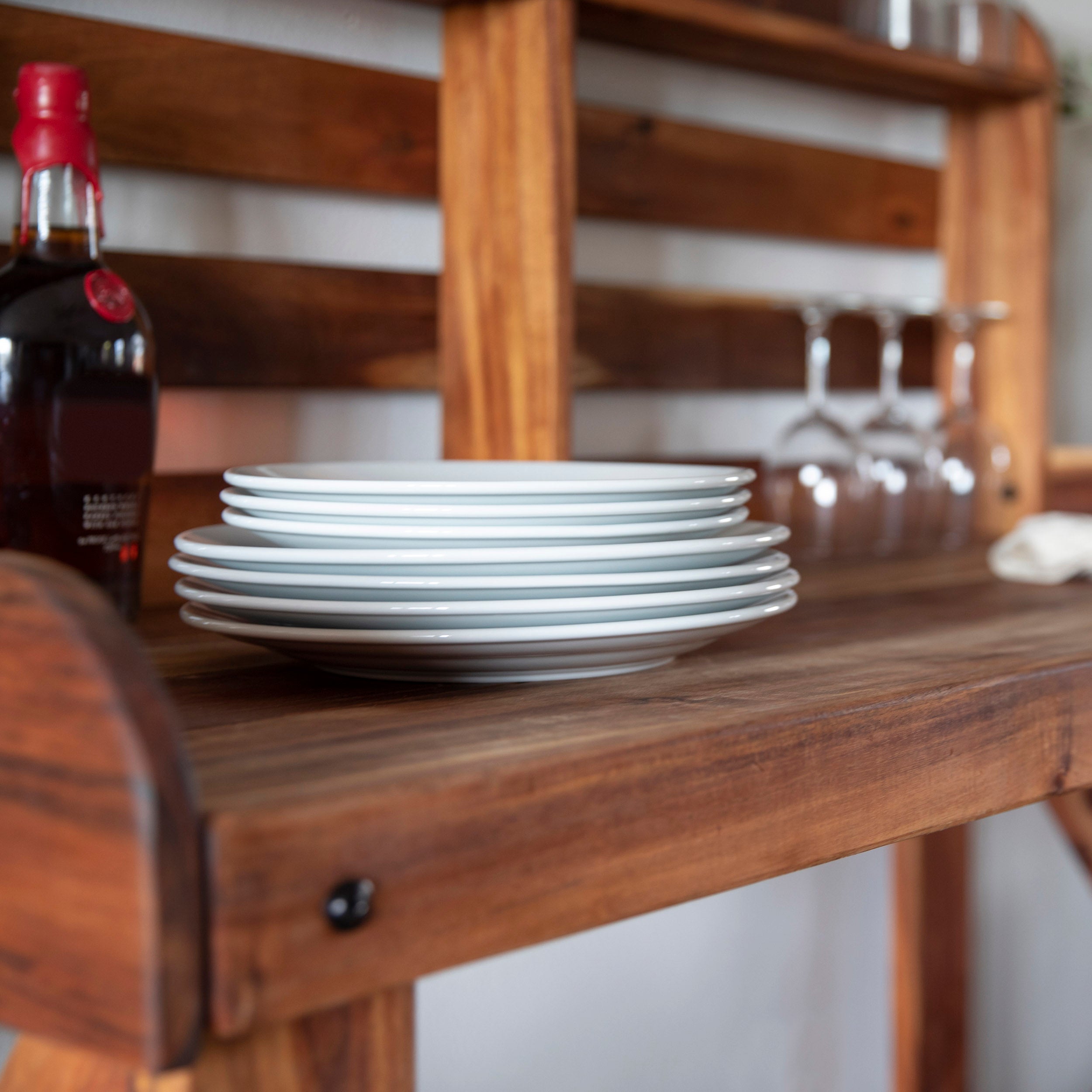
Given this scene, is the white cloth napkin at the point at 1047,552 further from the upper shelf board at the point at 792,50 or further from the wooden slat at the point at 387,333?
the upper shelf board at the point at 792,50

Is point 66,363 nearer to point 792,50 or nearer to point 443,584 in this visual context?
point 443,584

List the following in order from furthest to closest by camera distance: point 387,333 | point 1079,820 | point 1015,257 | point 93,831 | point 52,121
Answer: point 1079,820, point 1015,257, point 387,333, point 52,121, point 93,831

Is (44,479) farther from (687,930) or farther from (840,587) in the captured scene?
(687,930)

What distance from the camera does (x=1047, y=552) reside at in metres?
1.09

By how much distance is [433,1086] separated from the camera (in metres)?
1.26

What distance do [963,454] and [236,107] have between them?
87 centimetres

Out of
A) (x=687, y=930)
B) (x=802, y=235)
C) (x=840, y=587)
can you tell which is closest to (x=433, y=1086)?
(x=687, y=930)

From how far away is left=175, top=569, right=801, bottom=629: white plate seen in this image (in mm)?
546

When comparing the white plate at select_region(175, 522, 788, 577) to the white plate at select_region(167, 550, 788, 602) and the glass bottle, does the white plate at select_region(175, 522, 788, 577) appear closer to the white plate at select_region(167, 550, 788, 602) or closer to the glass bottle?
the white plate at select_region(167, 550, 788, 602)

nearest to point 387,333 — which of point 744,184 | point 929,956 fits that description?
point 744,184

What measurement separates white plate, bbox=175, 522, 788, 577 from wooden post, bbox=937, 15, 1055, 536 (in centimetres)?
100

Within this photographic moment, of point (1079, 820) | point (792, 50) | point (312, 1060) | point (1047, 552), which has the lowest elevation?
point (1079, 820)

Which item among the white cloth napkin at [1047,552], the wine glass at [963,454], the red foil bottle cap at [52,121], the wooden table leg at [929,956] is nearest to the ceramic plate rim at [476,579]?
the red foil bottle cap at [52,121]

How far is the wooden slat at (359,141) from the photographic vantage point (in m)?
0.93
